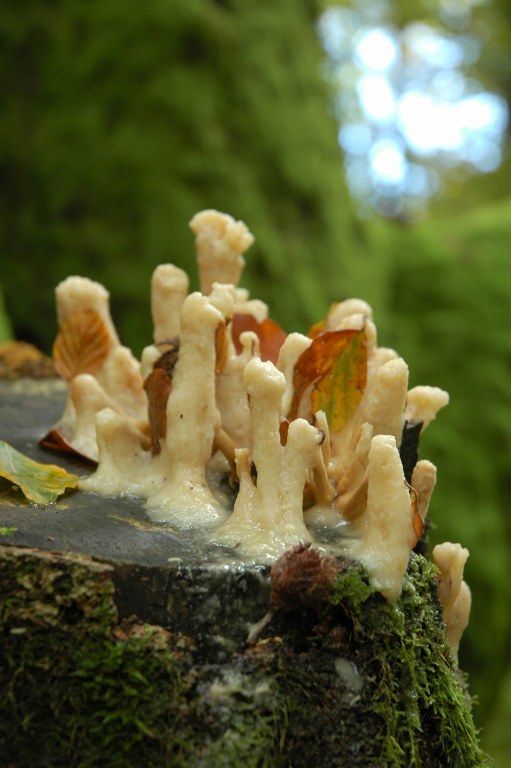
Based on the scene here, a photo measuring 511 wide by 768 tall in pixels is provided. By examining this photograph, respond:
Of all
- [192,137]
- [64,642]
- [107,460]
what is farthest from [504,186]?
[64,642]

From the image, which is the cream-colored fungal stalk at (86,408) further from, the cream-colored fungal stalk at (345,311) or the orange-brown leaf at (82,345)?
the cream-colored fungal stalk at (345,311)

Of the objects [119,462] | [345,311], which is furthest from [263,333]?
[119,462]

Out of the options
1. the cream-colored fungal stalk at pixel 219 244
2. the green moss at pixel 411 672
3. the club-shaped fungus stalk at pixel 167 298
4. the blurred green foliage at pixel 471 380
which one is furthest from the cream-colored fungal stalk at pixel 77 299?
the blurred green foliage at pixel 471 380

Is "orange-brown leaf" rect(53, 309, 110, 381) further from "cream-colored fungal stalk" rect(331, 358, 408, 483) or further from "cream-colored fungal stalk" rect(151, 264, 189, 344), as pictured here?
"cream-colored fungal stalk" rect(331, 358, 408, 483)

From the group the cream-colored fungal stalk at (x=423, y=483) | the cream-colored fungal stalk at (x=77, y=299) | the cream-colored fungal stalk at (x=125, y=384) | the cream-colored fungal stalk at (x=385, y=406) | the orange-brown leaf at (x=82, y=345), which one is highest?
the cream-colored fungal stalk at (x=77, y=299)

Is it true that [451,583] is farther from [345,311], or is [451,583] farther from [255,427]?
[345,311]

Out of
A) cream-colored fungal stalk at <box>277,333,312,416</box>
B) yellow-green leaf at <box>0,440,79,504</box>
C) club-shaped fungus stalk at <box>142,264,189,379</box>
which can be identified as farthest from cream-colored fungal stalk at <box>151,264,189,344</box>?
yellow-green leaf at <box>0,440,79,504</box>

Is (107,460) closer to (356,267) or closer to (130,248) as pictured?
(130,248)
